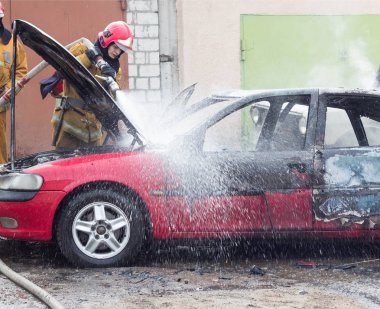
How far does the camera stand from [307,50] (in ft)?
48.6

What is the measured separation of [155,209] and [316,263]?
1.41m

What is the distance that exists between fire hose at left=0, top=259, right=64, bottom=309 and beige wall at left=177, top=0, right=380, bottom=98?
774cm

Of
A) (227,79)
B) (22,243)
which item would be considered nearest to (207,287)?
(22,243)

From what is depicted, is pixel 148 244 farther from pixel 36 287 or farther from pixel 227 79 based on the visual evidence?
pixel 227 79

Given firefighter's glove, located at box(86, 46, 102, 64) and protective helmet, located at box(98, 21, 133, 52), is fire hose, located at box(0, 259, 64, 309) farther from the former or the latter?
protective helmet, located at box(98, 21, 133, 52)

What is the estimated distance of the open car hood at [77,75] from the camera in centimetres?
770

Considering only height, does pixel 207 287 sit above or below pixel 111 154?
below

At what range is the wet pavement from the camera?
6.13 m

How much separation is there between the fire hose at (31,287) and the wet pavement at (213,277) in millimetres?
52

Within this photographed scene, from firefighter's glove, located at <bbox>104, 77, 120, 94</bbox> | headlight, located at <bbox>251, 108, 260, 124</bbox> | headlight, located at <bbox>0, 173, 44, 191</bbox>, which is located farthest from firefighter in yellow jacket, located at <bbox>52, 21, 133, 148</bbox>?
headlight, located at <bbox>0, 173, 44, 191</bbox>

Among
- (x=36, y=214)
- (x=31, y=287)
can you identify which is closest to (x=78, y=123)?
(x=36, y=214)

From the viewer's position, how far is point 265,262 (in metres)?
7.61

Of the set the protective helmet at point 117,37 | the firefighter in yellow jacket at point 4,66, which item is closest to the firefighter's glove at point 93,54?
the protective helmet at point 117,37

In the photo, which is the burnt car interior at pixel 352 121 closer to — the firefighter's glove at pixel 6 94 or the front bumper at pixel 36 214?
the front bumper at pixel 36 214
